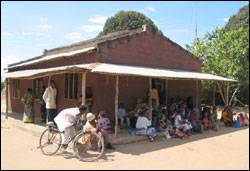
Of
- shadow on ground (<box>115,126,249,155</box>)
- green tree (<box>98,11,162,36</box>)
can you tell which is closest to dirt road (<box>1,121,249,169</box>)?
shadow on ground (<box>115,126,249,155</box>)

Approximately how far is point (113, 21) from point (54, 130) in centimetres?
2756

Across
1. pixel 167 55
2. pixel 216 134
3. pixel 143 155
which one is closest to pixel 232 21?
pixel 167 55

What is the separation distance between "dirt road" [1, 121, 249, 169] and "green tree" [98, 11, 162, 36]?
24.4 metres

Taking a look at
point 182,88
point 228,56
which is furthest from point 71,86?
point 228,56

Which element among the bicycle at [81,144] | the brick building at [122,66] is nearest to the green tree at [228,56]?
the brick building at [122,66]

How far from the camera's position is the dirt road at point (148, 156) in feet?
25.1

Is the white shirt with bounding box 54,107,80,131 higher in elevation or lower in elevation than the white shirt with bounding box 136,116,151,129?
higher

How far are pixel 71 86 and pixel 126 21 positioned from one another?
22.0 metres

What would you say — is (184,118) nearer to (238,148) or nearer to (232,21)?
(238,148)

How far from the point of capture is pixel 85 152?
8.62 meters

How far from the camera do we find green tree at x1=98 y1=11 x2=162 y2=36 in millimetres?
34406

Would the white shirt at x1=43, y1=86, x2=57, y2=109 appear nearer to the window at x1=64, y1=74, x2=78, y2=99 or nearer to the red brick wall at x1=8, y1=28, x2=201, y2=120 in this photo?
the red brick wall at x1=8, y1=28, x2=201, y2=120

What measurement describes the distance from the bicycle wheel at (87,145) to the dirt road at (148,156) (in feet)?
0.64

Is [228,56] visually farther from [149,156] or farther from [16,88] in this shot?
[149,156]
